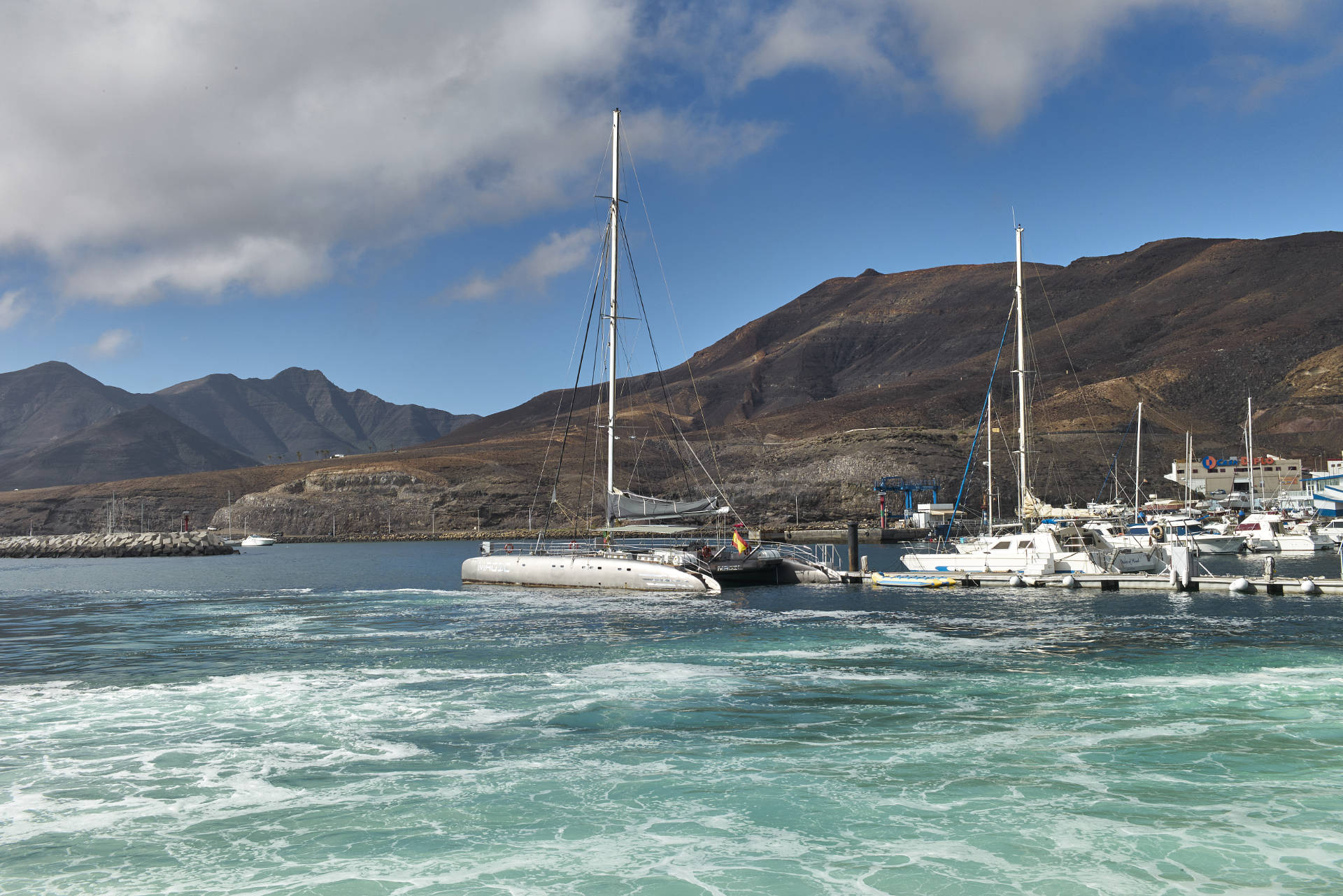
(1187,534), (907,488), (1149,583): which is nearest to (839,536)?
(907,488)

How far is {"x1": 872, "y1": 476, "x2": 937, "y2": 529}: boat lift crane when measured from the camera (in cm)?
13750

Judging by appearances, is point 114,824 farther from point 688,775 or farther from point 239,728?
point 688,775

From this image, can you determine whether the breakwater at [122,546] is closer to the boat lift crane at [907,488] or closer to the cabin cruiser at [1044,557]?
the boat lift crane at [907,488]

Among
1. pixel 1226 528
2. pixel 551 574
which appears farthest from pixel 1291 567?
pixel 551 574

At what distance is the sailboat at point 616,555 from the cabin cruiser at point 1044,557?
36.0ft

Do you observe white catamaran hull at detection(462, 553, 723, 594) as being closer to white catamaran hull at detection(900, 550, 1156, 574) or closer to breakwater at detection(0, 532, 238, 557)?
white catamaran hull at detection(900, 550, 1156, 574)

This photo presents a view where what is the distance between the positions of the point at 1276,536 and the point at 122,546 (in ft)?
417

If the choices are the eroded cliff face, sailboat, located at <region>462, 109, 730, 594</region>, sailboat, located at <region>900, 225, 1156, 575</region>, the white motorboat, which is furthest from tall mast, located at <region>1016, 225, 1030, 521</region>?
the eroded cliff face

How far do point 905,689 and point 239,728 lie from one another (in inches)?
485

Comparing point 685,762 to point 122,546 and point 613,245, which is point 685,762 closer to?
point 613,245

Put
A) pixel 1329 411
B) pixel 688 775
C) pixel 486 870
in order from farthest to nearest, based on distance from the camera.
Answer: pixel 1329 411, pixel 688 775, pixel 486 870

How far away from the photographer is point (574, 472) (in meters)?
169

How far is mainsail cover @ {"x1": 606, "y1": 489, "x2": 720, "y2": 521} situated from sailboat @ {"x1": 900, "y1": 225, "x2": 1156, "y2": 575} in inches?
461

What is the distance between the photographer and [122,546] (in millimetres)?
123688
